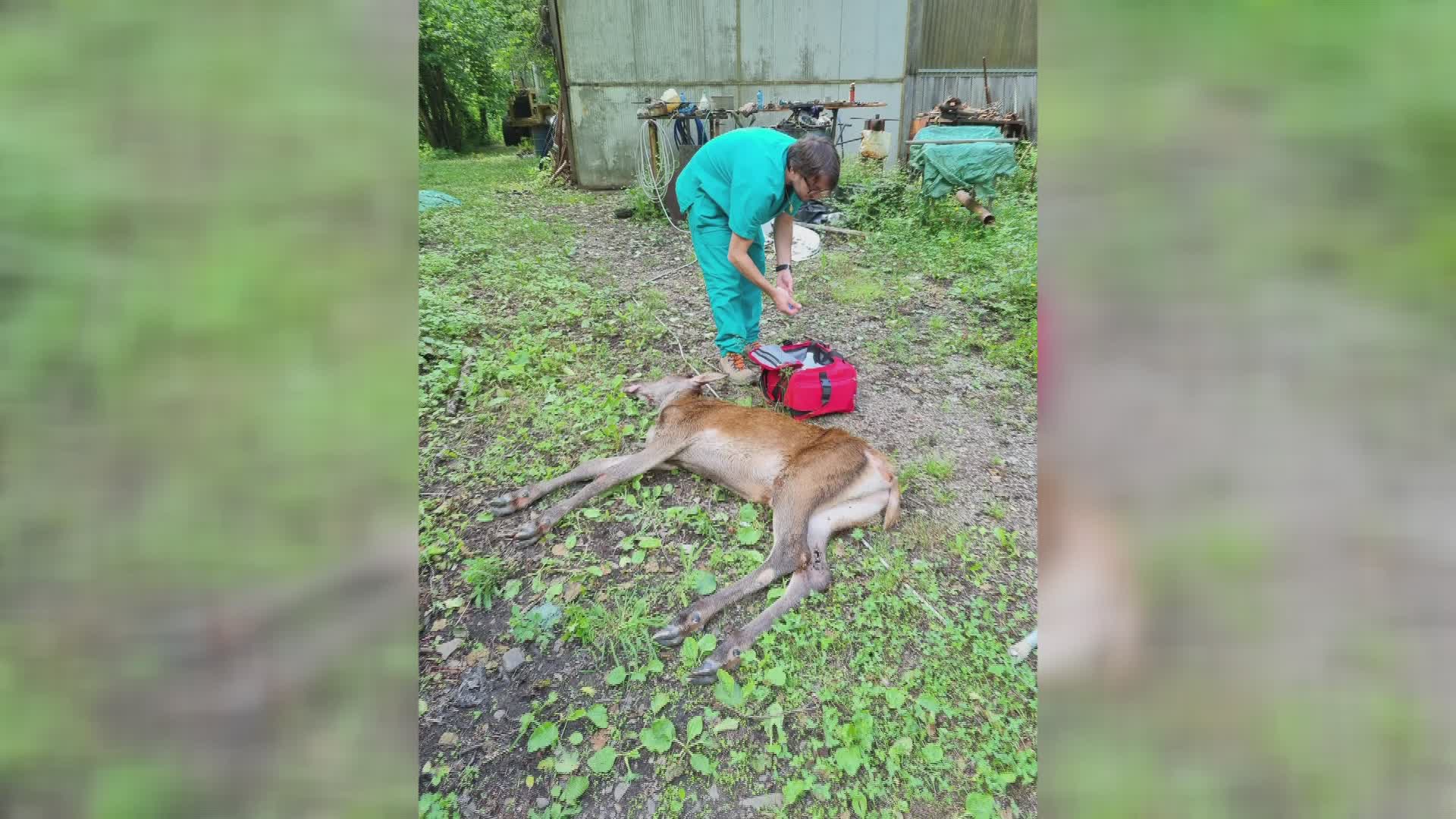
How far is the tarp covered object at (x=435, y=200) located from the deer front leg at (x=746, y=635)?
27.7 feet

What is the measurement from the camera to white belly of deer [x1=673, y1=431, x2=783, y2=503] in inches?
139

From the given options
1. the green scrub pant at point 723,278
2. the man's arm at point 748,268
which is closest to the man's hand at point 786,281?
the green scrub pant at point 723,278

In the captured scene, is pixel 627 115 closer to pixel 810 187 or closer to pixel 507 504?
pixel 810 187

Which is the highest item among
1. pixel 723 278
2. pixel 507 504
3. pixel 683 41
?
pixel 683 41

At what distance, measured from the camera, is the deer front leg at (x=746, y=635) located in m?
2.66

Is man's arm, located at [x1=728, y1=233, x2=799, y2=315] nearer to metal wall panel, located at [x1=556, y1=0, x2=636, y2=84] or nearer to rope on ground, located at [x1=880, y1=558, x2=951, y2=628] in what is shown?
rope on ground, located at [x1=880, y1=558, x2=951, y2=628]

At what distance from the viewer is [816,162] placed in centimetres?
401

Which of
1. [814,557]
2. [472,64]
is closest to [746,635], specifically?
[814,557]

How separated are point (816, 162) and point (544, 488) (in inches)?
99.7

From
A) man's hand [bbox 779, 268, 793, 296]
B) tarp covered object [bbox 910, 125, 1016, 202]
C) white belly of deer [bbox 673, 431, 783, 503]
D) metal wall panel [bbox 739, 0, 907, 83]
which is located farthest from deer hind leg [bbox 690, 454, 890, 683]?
metal wall panel [bbox 739, 0, 907, 83]

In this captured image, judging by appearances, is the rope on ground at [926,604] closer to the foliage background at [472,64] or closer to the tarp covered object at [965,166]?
the tarp covered object at [965,166]
